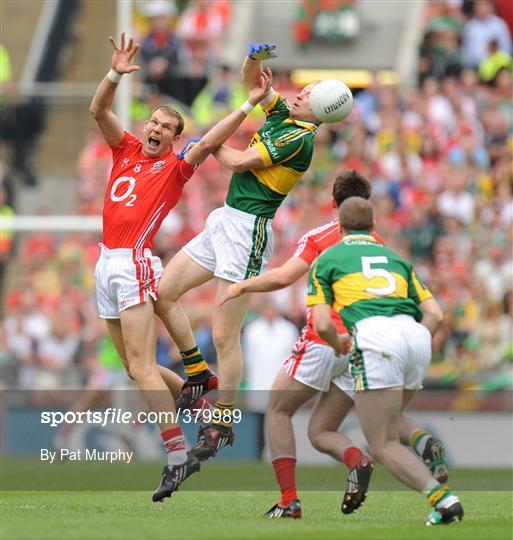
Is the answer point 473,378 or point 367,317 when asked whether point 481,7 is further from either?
point 367,317

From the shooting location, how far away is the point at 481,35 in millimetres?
23406

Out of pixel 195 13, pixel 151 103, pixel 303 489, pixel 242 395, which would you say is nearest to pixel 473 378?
pixel 242 395

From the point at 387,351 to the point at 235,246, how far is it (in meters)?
2.08

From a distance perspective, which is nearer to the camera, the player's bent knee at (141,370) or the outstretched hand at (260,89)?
the outstretched hand at (260,89)

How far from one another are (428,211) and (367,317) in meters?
10.3

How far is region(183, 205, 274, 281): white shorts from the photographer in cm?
1168

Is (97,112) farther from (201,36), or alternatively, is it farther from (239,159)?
(201,36)

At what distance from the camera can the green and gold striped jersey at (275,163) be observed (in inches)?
454

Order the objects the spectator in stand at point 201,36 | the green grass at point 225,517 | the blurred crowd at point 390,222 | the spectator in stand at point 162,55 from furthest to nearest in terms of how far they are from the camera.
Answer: the spectator in stand at point 201,36, the spectator in stand at point 162,55, the blurred crowd at point 390,222, the green grass at point 225,517

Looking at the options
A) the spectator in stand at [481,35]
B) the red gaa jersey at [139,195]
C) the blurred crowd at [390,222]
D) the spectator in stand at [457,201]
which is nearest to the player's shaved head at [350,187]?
the red gaa jersey at [139,195]

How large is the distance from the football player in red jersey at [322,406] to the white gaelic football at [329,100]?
0.54 meters

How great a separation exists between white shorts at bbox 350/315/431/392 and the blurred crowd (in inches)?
300

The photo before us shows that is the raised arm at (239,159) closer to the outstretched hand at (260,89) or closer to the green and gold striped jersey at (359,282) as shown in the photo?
the outstretched hand at (260,89)

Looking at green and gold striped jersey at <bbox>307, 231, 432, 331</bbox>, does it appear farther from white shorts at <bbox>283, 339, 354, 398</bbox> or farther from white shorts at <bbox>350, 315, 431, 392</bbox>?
white shorts at <bbox>283, 339, 354, 398</bbox>
